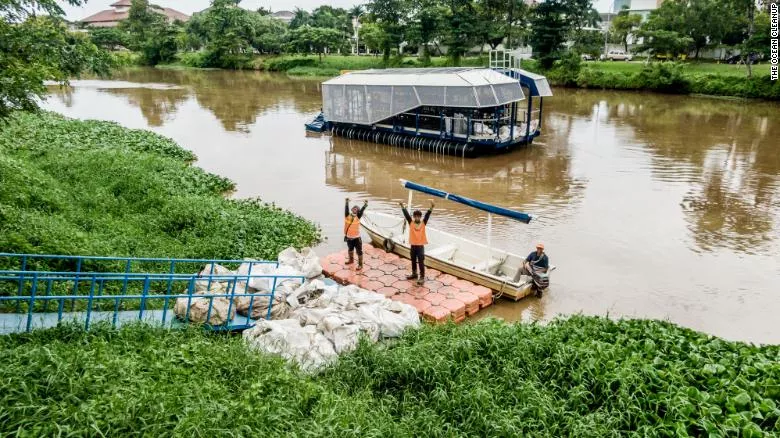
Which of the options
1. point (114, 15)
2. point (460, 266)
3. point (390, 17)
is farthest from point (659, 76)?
point (114, 15)

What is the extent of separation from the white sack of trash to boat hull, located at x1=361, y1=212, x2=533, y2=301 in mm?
2038

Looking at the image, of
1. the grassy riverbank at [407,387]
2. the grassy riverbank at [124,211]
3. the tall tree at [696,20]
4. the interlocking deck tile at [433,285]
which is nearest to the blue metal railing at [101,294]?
the grassy riverbank at [407,387]

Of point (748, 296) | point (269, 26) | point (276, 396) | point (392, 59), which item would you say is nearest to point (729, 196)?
point (748, 296)

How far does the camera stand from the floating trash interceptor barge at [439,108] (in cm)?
2103

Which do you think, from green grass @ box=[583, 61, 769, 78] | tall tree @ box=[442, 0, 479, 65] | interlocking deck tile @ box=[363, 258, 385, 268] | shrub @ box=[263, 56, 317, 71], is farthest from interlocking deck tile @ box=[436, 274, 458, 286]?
shrub @ box=[263, 56, 317, 71]

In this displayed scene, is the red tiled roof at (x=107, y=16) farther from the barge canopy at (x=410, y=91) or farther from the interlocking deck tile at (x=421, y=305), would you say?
the interlocking deck tile at (x=421, y=305)

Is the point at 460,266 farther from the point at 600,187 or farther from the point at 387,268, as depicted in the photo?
the point at 600,187

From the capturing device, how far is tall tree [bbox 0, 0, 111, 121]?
6406mm

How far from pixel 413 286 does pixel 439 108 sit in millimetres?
14314

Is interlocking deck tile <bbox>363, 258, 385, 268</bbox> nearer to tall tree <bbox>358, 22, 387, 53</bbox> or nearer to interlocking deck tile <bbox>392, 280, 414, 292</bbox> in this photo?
interlocking deck tile <bbox>392, 280, 414, 292</bbox>

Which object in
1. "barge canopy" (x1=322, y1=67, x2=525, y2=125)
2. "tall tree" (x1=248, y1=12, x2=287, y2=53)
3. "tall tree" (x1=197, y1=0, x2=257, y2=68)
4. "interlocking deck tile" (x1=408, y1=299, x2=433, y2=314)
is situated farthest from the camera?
"tall tree" (x1=248, y1=12, x2=287, y2=53)

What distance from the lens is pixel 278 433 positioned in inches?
190

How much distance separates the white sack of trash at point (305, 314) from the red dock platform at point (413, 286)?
31.2 inches

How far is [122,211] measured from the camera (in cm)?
1264
